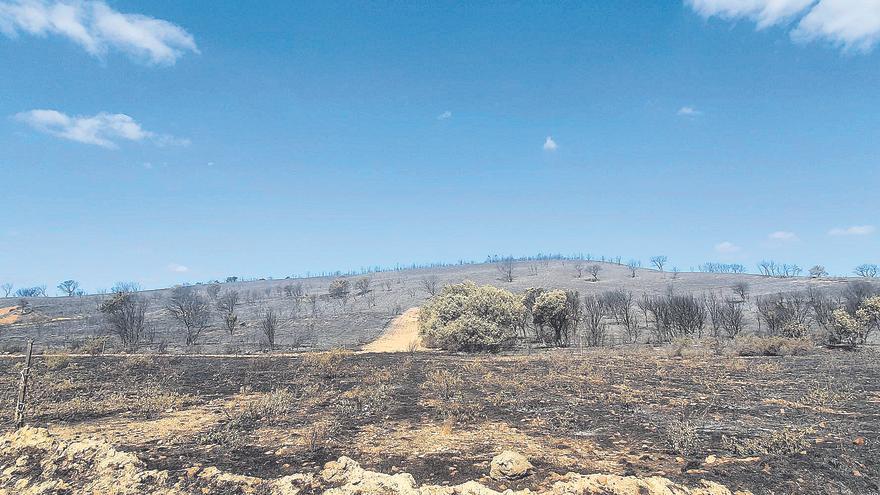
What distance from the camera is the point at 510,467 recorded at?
6715 millimetres

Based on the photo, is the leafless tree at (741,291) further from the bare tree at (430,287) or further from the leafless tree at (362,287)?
the leafless tree at (362,287)

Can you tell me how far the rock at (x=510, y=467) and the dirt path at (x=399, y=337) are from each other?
102 ft

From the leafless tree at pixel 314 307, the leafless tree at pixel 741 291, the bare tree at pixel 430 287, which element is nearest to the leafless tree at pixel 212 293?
the leafless tree at pixel 314 307

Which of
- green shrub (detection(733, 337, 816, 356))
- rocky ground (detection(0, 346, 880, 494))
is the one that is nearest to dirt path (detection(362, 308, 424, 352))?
green shrub (detection(733, 337, 816, 356))

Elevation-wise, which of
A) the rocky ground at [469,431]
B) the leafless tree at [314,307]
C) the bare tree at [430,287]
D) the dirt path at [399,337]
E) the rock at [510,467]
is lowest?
the dirt path at [399,337]

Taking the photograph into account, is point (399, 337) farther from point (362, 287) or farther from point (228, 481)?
point (362, 287)

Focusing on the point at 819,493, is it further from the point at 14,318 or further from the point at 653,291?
the point at 14,318

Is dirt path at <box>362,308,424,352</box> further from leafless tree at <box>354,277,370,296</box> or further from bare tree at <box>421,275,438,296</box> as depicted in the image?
leafless tree at <box>354,277,370,296</box>

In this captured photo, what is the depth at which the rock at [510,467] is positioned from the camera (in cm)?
663

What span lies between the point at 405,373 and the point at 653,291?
87.1 metres

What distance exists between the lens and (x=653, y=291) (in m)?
93.4

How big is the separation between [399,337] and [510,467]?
146 ft

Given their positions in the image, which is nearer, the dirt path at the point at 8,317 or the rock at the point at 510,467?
the rock at the point at 510,467

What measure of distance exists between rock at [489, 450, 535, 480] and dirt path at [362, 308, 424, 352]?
102 ft
